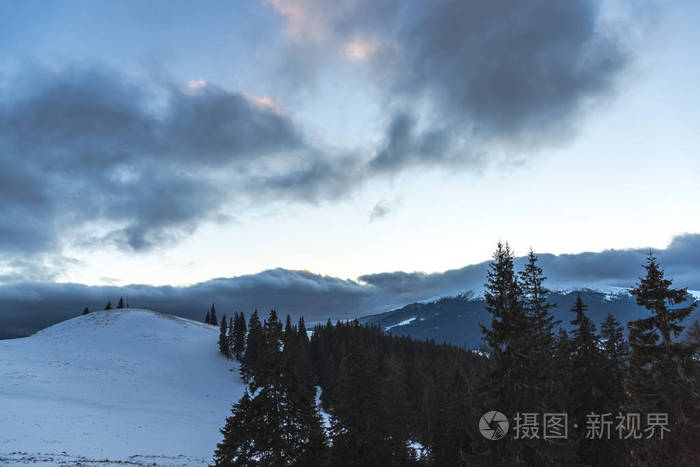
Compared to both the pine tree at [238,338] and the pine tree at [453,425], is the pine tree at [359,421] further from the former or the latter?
the pine tree at [238,338]

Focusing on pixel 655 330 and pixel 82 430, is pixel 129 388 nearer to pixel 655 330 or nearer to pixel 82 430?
pixel 82 430

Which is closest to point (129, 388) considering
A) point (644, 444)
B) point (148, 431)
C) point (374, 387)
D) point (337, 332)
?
point (148, 431)

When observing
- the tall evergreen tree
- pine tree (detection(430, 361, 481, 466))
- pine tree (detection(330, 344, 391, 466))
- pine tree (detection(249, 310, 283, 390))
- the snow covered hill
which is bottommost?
the snow covered hill

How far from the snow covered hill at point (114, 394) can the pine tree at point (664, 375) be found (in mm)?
36746

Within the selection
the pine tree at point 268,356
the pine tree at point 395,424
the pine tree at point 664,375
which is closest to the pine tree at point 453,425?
the pine tree at point 395,424

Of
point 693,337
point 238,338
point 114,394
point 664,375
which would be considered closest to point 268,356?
point 664,375

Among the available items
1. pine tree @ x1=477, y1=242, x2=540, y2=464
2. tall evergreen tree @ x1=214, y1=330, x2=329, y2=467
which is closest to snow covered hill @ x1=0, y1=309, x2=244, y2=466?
tall evergreen tree @ x1=214, y1=330, x2=329, y2=467

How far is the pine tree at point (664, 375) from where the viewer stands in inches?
617

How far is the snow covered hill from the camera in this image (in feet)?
116

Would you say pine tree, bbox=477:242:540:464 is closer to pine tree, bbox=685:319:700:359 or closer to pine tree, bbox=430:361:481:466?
pine tree, bbox=685:319:700:359

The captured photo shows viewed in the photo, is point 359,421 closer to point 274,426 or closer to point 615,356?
point 274,426

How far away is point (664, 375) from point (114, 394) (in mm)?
77296

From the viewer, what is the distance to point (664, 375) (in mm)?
16453

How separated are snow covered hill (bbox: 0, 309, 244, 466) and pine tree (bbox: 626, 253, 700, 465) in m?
36.7
